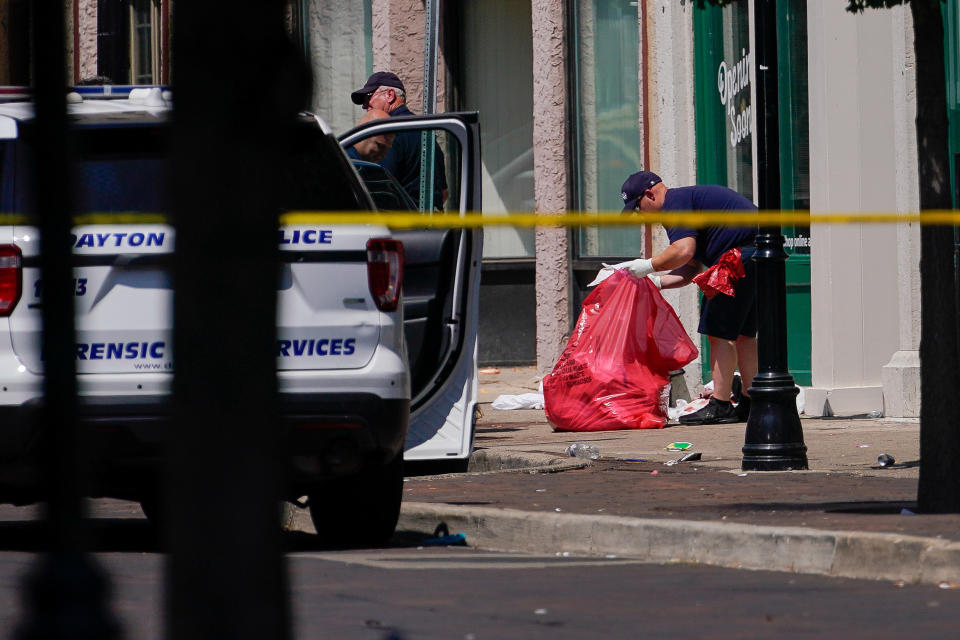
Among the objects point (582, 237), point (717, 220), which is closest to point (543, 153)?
point (582, 237)

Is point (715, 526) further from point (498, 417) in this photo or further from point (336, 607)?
point (498, 417)

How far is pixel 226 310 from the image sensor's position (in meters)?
2.87

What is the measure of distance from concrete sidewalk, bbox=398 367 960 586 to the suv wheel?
14.9 inches

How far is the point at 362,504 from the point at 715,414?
5.52m

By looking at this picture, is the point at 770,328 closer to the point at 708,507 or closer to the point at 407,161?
the point at 708,507

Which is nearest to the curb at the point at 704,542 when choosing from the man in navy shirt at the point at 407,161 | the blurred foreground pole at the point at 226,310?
the blurred foreground pole at the point at 226,310

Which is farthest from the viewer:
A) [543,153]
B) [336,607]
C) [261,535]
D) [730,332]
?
[543,153]

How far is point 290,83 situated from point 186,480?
616 millimetres

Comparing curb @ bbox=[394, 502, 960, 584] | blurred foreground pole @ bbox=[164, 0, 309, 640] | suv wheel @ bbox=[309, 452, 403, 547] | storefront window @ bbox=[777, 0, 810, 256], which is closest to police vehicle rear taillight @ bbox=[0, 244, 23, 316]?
suv wheel @ bbox=[309, 452, 403, 547]

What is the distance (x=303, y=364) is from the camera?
684 cm

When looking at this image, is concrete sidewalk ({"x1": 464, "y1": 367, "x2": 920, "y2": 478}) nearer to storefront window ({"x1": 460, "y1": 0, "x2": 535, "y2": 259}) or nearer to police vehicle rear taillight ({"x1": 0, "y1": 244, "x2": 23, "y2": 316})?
police vehicle rear taillight ({"x1": 0, "y1": 244, "x2": 23, "y2": 316})

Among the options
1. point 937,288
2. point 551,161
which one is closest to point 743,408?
point 551,161

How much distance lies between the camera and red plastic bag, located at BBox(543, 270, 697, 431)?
12.4m

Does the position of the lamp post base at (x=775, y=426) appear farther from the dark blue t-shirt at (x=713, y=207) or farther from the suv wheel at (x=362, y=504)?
the dark blue t-shirt at (x=713, y=207)
